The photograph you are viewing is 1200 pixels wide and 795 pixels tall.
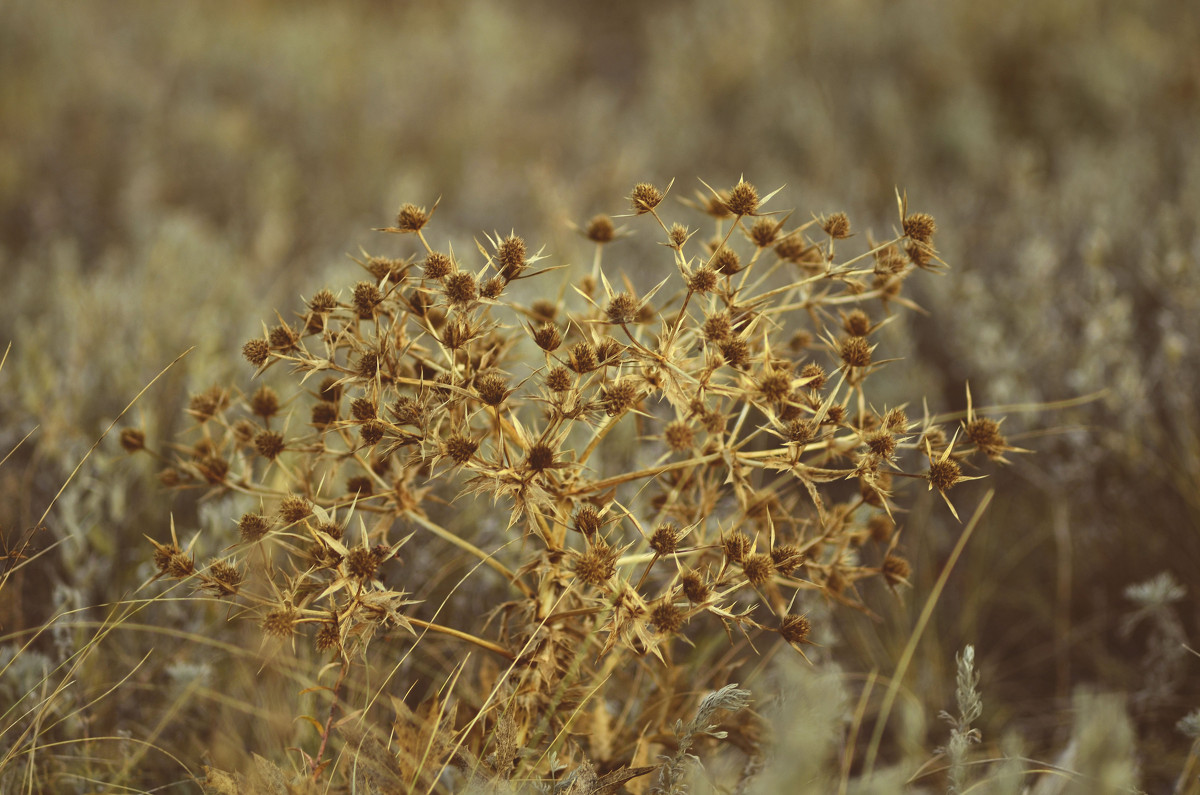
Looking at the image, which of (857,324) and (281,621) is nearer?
(281,621)

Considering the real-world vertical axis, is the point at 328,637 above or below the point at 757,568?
below

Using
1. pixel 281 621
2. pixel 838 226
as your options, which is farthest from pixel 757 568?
pixel 281 621

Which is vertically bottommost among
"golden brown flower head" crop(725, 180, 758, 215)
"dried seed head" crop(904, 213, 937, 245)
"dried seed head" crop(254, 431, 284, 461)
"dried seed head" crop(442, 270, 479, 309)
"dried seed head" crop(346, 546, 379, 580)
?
"dried seed head" crop(346, 546, 379, 580)

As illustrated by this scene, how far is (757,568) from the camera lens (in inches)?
46.1

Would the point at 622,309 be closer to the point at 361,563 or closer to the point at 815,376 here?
the point at 815,376

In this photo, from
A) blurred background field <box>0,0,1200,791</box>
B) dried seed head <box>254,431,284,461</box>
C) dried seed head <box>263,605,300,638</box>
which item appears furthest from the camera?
blurred background field <box>0,0,1200,791</box>

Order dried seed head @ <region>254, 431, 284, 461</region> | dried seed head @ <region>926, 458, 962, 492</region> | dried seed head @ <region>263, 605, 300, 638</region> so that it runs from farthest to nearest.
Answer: dried seed head @ <region>254, 431, 284, 461</region> → dried seed head @ <region>926, 458, 962, 492</region> → dried seed head @ <region>263, 605, 300, 638</region>

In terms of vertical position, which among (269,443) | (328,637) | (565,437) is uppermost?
(565,437)

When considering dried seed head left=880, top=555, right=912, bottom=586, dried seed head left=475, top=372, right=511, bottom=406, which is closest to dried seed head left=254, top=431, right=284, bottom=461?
dried seed head left=475, top=372, right=511, bottom=406

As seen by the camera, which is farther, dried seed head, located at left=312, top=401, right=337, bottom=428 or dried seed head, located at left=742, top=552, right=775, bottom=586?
dried seed head, located at left=312, top=401, right=337, bottom=428

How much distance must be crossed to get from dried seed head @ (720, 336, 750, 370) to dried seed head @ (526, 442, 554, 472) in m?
0.30

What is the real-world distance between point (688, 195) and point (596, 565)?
3766mm

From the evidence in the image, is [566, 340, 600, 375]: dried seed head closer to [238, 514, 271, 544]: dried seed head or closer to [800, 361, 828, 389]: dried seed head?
[800, 361, 828, 389]: dried seed head

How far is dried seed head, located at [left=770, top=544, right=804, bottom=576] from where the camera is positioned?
1.23 metres
